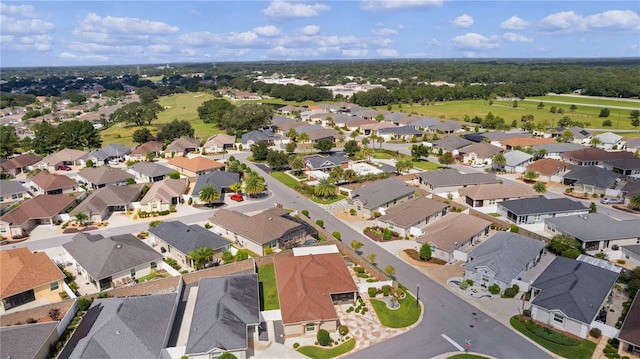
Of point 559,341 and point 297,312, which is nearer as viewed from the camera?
point 559,341

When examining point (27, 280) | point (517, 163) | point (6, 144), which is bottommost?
point (27, 280)

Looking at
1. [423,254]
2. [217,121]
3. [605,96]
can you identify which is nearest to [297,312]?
[423,254]

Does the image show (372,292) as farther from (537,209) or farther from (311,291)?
(537,209)

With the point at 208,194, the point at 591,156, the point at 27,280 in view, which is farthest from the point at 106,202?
the point at 591,156

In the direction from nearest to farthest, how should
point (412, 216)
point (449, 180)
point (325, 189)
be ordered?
point (412, 216), point (325, 189), point (449, 180)

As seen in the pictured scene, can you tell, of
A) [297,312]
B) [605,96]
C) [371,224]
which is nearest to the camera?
[297,312]

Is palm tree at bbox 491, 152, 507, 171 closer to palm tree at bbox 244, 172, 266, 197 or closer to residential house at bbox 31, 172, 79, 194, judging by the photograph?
palm tree at bbox 244, 172, 266, 197

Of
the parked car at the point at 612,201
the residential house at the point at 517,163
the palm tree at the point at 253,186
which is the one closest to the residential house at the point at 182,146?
the palm tree at the point at 253,186

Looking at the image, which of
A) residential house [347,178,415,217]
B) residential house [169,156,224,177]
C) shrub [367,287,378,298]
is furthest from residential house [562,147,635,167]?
residential house [169,156,224,177]

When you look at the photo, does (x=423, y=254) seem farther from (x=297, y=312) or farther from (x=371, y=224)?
(x=297, y=312)
